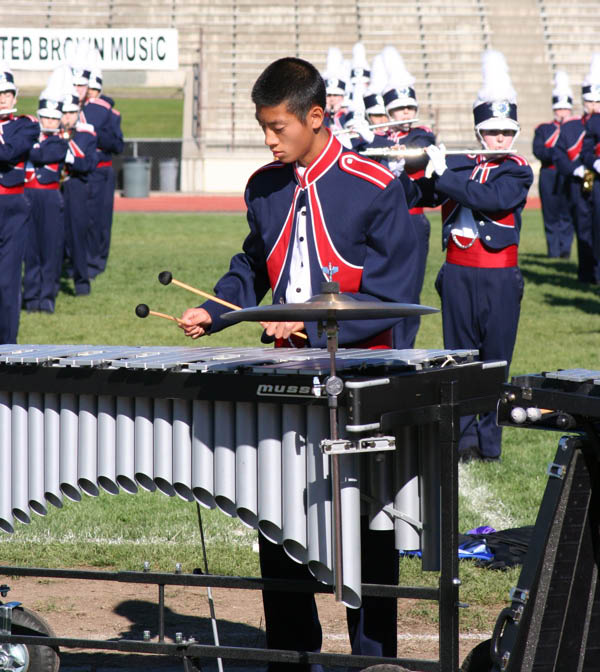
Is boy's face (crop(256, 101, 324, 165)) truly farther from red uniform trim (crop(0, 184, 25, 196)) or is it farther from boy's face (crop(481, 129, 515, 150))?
red uniform trim (crop(0, 184, 25, 196))

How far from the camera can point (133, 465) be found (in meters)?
3.81

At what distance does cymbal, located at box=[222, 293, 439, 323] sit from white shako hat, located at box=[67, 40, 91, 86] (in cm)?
1139

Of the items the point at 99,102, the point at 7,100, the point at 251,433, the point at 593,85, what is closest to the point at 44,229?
the point at 7,100

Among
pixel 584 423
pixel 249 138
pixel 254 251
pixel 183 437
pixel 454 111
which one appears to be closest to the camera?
pixel 584 423

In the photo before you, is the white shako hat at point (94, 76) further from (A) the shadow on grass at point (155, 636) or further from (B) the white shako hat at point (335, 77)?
(A) the shadow on grass at point (155, 636)

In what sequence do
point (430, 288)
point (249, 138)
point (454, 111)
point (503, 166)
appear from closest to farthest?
point (503, 166) < point (430, 288) < point (249, 138) < point (454, 111)

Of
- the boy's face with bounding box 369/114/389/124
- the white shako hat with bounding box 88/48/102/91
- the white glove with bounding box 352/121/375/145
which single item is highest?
the white shako hat with bounding box 88/48/102/91

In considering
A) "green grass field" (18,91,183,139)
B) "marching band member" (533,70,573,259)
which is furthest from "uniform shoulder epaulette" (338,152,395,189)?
"green grass field" (18,91,183,139)

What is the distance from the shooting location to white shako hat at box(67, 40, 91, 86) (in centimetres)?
1433

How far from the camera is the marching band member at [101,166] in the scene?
46.0 feet

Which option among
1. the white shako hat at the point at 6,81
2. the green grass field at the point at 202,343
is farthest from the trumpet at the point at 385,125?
the white shako hat at the point at 6,81

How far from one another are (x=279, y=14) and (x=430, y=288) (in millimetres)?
21174

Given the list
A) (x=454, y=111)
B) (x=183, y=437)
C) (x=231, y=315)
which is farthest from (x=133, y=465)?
(x=454, y=111)

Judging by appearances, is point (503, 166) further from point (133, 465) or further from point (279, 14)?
point (279, 14)
